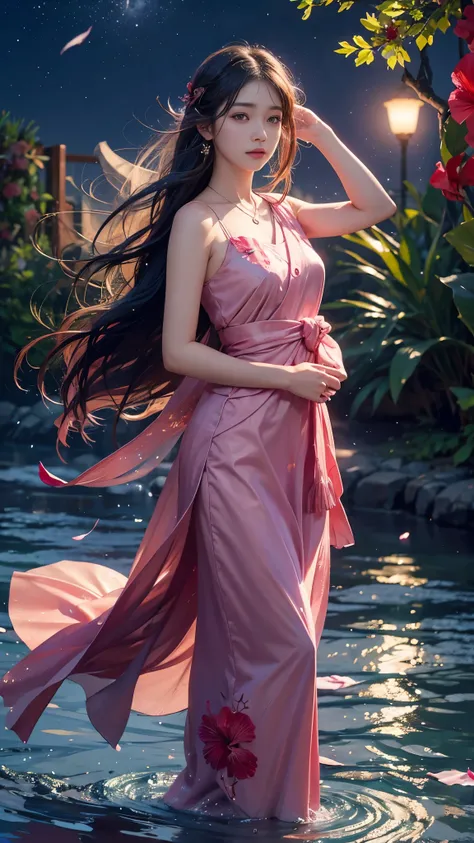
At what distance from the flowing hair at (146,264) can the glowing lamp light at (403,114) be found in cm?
834

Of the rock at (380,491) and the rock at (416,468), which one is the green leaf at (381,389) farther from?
the rock at (380,491)

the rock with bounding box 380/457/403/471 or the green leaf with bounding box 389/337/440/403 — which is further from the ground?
the green leaf with bounding box 389/337/440/403

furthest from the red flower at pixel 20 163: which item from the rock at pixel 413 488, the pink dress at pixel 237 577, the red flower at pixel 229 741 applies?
the red flower at pixel 229 741

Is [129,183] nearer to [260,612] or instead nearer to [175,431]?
[175,431]

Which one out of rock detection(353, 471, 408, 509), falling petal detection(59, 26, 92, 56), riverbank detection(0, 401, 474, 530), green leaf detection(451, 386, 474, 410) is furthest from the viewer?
falling petal detection(59, 26, 92, 56)

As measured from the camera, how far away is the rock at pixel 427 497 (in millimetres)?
7629

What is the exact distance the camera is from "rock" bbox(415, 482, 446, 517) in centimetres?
763

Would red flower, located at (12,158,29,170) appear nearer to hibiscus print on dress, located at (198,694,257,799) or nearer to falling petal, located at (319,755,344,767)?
falling petal, located at (319,755,344,767)

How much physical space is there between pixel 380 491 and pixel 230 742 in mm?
5016

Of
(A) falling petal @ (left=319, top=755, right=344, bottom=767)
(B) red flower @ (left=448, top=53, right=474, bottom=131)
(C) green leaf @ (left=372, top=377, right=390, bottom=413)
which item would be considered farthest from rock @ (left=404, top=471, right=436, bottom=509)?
(B) red flower @ (left=448, top=53, right=474, bottom=131)

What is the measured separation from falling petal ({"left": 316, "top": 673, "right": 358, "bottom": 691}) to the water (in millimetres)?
30

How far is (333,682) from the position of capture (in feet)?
14.3

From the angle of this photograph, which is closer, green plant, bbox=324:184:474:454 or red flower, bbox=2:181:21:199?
green plant, bbox=324:184:474:454

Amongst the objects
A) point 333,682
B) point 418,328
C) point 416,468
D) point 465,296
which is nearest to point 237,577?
point 465,296
